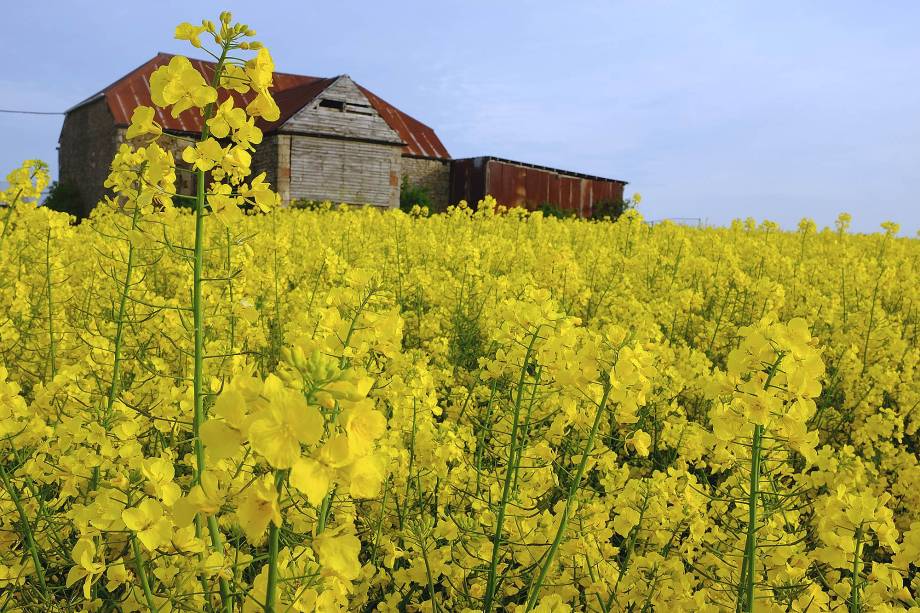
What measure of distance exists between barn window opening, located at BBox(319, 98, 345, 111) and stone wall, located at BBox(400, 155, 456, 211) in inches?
166

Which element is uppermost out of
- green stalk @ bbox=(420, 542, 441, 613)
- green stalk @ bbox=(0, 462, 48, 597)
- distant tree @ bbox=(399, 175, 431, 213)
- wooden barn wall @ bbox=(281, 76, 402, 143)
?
wooden barn wall @ bbox=(281, 76, 402, 143)

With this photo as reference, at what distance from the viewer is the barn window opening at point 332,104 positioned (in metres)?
21.8

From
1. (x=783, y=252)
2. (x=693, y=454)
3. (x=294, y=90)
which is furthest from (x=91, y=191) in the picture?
(x=693, y=454)

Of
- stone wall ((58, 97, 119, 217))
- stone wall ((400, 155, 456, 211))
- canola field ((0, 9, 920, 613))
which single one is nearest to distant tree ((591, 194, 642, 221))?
stone wall ((400, 155, 456, 211))

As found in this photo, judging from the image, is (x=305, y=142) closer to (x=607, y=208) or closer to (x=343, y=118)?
(x=343, y=118)

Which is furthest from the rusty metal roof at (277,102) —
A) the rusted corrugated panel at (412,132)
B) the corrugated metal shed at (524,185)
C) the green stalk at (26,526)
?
the green stalk at (26,526)

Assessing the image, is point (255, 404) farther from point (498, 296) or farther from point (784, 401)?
point (498, 296)

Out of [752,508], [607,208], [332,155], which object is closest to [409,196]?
[332,155]

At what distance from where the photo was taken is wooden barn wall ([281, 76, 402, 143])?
21.2m

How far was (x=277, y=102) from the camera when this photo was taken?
2486cm

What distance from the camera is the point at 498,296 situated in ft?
15.3

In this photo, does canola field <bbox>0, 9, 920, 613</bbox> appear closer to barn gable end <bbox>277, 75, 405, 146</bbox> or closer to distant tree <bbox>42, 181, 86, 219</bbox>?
barn gable end <bbox>277, 75, 405, 146</bbox>

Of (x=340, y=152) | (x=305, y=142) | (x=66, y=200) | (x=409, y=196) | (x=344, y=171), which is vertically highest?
(x=305, y=142)

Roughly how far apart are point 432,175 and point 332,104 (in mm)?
5737
